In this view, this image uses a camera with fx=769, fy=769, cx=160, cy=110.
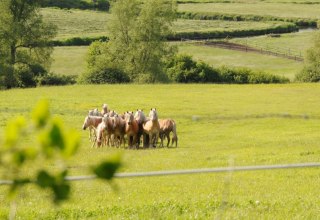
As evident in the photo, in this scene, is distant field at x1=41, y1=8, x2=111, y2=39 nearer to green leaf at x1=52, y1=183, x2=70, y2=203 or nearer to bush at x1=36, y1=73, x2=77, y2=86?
bush at x1=36, y1=73, x2=77, y2=86

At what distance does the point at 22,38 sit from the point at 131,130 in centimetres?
3010

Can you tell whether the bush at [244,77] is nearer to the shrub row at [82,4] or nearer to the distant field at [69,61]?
the distant field at [69,61]

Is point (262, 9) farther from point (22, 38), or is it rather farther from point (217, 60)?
point (22, 38)

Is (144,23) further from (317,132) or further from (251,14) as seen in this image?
(251,14)

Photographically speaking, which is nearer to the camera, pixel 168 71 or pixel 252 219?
pixel 252 219

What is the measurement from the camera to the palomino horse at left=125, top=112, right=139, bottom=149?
21188 millimetres

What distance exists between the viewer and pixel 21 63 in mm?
49375

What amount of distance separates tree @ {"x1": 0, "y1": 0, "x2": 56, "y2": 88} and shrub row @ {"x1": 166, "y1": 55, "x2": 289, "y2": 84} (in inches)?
357

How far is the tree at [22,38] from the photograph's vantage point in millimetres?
47625

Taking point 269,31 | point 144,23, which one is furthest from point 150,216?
point 269,31

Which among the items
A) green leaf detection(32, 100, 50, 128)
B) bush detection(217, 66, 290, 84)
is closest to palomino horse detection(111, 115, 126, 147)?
green leaf detection(32, 100, 50, 128)

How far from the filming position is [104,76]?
161ft

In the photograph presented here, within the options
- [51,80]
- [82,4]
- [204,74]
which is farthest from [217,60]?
[82,4]

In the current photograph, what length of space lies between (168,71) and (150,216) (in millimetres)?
48164
